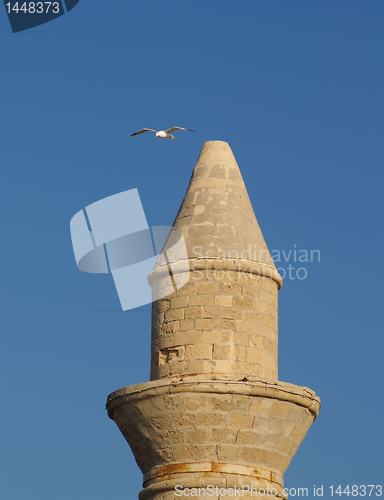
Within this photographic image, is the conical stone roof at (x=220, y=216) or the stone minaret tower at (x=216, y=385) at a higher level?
the conical stone roof at (x=220, y=216)

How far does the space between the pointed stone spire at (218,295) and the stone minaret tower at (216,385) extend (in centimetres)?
1

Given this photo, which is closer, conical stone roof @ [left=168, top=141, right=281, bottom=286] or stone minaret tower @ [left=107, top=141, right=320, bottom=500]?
stone minaret tower @ [left=107, top=141, right=320, bottom=500]

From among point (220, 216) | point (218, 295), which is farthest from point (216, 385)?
point (220, 216)

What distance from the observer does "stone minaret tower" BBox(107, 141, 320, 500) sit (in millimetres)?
14000

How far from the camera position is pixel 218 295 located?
14633 mm

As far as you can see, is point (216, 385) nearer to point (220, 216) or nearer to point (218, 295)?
point (218, 295)

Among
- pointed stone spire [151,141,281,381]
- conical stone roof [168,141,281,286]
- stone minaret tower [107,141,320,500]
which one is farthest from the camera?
conical stone roof [168,141,281,286]

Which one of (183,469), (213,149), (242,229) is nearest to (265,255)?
(242,229)

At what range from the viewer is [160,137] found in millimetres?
16812

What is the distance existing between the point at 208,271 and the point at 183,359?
1001 millimetres

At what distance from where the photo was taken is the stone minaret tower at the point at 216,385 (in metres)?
14.0

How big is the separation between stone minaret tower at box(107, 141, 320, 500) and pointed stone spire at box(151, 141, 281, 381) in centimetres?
1

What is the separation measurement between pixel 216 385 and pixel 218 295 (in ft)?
3.56

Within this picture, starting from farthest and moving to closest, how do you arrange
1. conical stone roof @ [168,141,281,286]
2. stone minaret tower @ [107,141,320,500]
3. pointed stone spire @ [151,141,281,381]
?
conical stone roof @ [168,141,281,286] → pointed stone spire @ [151,141,281,381] → stone minaret tower @ [107,141,320,500]
